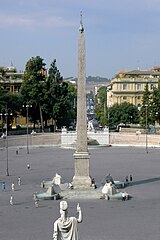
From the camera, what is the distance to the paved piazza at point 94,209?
18.6 m

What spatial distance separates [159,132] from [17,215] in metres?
50.8

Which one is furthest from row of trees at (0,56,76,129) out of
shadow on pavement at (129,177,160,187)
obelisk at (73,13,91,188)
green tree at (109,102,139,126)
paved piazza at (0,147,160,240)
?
obelisk at (73,13,91,188)

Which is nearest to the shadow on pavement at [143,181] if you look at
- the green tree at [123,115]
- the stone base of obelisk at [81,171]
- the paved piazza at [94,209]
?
the paved piazza at [94,209]

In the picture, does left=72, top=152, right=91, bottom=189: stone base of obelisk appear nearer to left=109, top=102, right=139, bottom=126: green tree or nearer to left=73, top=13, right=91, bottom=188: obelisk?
left=73, top=13, right=91, bottom=188: obelisk

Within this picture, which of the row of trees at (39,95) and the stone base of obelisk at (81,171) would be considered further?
the row of trees at (39,95)

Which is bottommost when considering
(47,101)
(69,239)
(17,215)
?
(17,215)

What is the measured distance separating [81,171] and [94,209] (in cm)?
570

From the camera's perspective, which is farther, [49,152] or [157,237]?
[49,152]

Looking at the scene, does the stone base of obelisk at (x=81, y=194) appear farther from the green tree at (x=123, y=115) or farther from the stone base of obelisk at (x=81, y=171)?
the green tree at (x=123, y=115)

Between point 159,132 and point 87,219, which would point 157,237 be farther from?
point 159,132

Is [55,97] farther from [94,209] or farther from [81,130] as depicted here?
[94,209]

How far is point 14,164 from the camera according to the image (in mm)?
45719

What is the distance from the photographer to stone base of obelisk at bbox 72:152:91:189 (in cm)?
2883

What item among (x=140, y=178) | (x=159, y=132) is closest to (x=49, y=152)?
(x=159, y=132)
